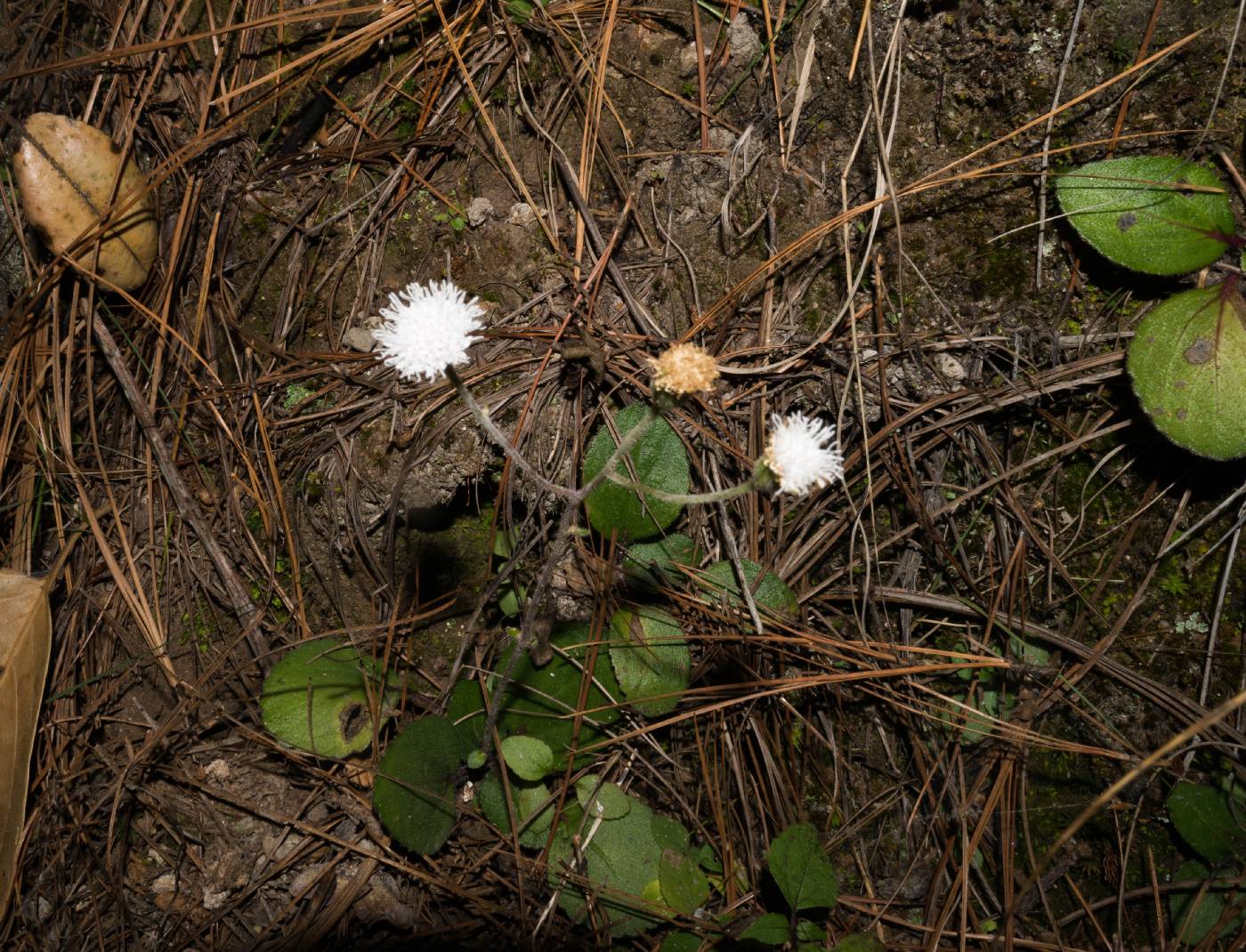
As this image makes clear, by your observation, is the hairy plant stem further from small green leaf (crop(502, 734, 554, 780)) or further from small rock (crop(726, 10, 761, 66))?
small rock (crop(726, 10, 761, 66))

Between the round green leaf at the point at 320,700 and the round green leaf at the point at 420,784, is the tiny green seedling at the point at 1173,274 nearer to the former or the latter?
the round green leaf at the point at 420,784

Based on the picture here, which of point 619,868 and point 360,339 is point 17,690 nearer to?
point 360,339

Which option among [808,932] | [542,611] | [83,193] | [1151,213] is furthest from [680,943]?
[83,193]

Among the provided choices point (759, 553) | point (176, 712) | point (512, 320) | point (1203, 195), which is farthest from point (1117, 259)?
point (176, 712)

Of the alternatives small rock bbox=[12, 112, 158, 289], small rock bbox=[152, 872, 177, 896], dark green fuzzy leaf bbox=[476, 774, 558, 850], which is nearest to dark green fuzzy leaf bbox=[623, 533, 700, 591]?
dark green fuzzy leaf bbox=[476, 774, 558, 850]

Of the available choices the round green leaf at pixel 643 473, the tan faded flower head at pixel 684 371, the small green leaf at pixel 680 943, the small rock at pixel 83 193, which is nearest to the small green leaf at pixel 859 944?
the small green leaf at pixel 680 943

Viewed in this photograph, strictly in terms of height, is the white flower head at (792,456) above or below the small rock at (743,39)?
below

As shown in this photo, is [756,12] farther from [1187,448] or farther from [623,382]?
[1187,448]
